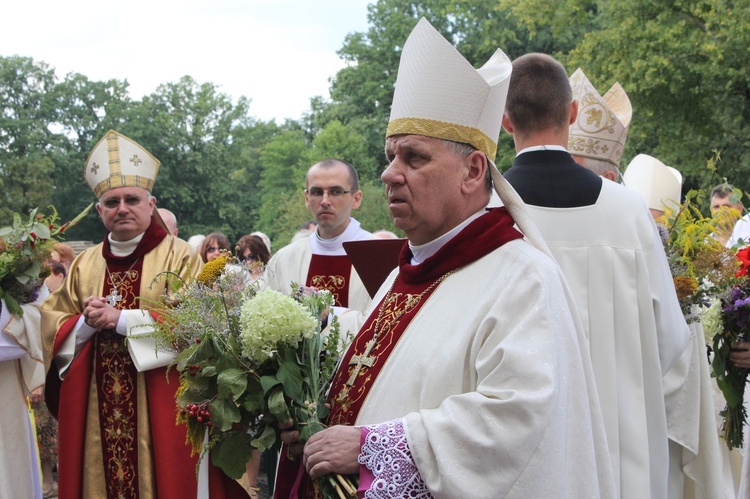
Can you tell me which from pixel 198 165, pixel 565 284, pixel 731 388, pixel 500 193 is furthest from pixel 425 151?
pixel 198 165

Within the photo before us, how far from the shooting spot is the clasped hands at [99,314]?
5.55 metres

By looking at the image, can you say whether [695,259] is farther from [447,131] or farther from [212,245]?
[212,245]

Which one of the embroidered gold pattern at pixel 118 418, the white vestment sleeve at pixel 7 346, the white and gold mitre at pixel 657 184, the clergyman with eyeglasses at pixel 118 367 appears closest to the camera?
the clergyman with eyeglasses at pixel 118 367

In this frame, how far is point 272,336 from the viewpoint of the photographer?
3.15 m

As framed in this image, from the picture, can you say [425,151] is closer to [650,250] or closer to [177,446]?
[650,250]

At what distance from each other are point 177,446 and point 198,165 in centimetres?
4410

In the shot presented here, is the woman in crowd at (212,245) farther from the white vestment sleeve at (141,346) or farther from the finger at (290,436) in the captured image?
the finger at (290,436)

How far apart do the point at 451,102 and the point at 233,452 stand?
150 cm

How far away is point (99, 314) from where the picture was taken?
5555 millimetres

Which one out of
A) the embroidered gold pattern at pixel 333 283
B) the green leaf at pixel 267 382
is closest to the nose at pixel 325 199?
the embroidered gold pattern at pixel 333 283

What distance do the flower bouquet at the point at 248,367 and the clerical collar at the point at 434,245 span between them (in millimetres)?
421

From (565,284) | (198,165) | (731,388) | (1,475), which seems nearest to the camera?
(565,284)

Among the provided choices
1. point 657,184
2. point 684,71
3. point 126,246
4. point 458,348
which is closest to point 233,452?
point 458,348

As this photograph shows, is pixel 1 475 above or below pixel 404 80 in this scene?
below
